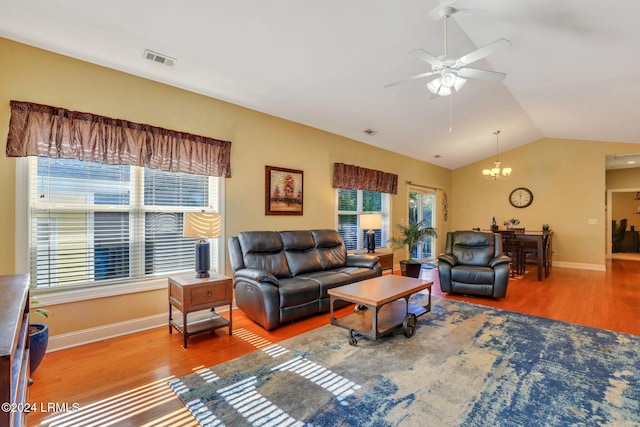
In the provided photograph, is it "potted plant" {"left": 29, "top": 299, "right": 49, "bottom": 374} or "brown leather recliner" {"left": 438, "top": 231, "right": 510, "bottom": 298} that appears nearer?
"potted plant" {"left": 29, "top": 299, "right": 49, "bottom": 374}

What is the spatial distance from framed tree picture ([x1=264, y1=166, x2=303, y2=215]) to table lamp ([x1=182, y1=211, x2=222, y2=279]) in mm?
1237

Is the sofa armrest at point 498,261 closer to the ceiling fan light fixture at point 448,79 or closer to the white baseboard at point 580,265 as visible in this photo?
the ceiling fan light fixture at point 448,79

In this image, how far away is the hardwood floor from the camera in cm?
189

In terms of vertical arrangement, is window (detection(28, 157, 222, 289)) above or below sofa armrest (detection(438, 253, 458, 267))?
above

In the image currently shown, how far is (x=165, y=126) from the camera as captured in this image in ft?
11.0

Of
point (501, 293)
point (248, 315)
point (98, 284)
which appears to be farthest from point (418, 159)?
point (98, 284)

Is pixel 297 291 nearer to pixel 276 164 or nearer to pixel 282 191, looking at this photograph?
pixel 282 191

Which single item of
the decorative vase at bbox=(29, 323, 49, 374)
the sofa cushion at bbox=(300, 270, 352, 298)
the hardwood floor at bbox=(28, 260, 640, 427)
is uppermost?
the sofa cushion at bbox=(300, 270, 352, 298)

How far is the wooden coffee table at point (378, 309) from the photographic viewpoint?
2773 millimetres

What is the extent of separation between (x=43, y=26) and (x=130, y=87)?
79cm

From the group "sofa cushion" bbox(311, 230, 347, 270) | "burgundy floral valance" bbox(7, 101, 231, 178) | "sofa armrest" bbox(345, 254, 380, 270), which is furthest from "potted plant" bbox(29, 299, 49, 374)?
"sofa armrest" bbox(345, 254, 380, 270)

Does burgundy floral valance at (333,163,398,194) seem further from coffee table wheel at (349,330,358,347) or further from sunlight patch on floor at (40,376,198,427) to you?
sunlight patch on floor at (40,376,198,427)

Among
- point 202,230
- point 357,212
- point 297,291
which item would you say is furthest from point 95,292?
point 357,212

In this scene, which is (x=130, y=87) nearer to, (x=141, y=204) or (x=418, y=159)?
(x=141, y=204)
